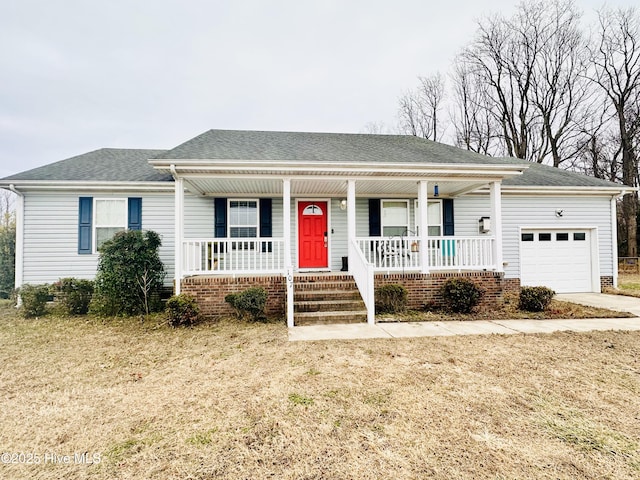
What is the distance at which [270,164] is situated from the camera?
707cm

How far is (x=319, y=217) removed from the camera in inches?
381

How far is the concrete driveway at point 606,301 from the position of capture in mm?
7760

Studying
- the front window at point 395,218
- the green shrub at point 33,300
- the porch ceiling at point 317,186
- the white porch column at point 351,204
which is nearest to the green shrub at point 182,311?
the porch ceiling at point 317,186

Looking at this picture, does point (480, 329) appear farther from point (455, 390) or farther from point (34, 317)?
point (34, 317)

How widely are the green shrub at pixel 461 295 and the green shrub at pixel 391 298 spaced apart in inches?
40.1

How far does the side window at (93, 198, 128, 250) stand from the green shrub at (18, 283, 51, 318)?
1640mm

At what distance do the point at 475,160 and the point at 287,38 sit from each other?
50.2 ft

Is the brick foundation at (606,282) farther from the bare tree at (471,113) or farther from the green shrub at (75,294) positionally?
the green shrub at (75,294)

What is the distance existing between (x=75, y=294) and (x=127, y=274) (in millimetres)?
1849

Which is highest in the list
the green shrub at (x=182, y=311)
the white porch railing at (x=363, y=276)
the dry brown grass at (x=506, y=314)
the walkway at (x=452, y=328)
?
the white porch railing at (x=363, y=276)

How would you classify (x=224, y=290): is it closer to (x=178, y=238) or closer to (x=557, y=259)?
(x=178, y=238)

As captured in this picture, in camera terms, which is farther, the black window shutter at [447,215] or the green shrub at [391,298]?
the black window shutter at [447,215]

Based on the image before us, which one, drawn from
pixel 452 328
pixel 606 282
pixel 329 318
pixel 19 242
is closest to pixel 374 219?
pixel 329 318

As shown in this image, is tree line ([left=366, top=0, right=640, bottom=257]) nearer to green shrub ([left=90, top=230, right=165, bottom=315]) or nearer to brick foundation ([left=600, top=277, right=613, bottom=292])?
brick foundation ([left=600, top=277, right=613, bottom=292])
